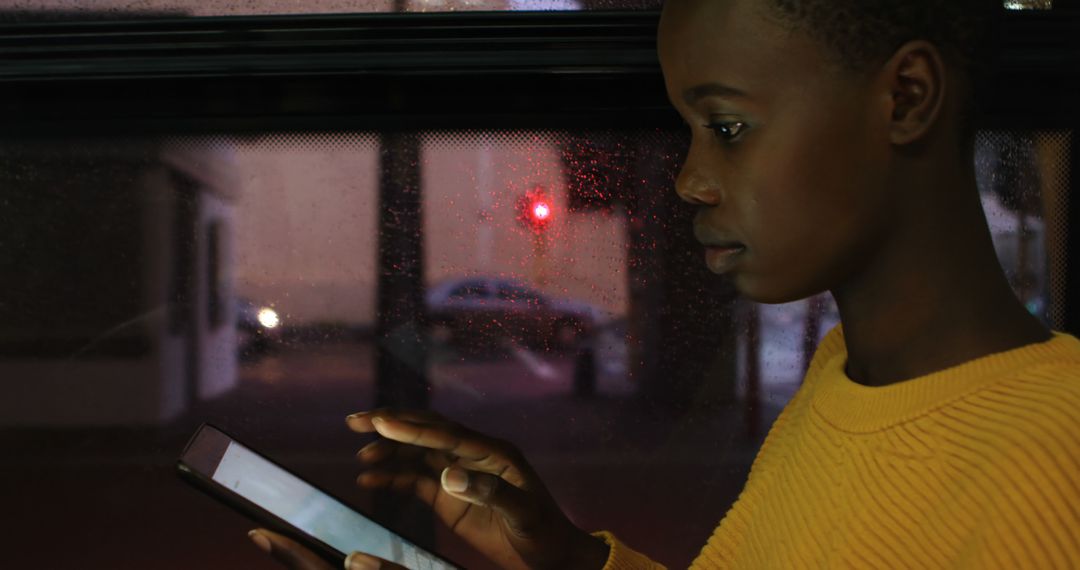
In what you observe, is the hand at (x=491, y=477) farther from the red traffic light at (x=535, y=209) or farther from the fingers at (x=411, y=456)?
the red traffic light at (x=535, y=209)

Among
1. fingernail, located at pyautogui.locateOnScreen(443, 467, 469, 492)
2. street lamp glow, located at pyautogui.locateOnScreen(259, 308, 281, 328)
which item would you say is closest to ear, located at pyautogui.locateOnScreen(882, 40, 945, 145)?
fingernail, located at pyautogui.locateOnScreen(443, 467, 469, 492)

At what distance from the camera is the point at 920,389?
0.56 meters

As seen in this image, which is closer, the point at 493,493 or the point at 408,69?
the point at 493,493

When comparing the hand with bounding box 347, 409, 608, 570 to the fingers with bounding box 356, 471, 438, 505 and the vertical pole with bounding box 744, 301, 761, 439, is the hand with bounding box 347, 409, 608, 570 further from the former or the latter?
the vertical pole with bounding box 744, 301, 761, 439

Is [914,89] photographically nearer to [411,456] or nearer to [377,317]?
[411,456]

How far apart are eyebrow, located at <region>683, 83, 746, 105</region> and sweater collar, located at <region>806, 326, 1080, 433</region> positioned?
8.1 inches

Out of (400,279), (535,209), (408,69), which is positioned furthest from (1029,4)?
(400,279)

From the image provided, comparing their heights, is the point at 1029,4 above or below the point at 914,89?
above

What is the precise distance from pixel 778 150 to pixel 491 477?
290 millimetres

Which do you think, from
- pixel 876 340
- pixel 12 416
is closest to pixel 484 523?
pixel 876 340

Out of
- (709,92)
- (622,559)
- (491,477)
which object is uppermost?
(709,92)

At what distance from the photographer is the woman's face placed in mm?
542

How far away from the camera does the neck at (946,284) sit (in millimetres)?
557

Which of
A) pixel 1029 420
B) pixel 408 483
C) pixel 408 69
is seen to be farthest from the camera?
pixel 408 69
